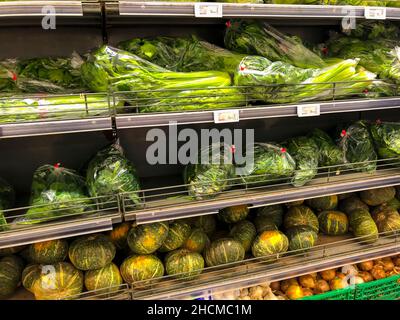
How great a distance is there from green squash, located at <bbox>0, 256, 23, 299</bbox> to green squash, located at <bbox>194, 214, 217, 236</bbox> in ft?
2.86

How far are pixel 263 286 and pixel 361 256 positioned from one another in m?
0.58

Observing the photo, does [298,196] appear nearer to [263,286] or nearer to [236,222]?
[236,222]

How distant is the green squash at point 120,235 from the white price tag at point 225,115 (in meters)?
0.70

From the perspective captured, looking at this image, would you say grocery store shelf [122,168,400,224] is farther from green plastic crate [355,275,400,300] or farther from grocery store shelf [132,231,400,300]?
green plastic crate [355,275,400,300]

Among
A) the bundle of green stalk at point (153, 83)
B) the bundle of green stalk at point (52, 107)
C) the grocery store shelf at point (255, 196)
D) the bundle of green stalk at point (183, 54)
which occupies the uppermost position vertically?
the bundle of green stalk at point (183, 54)

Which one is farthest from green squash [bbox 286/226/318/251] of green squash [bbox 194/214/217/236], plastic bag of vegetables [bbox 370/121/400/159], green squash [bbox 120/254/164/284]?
green squash [bbox 120/254/164/284]

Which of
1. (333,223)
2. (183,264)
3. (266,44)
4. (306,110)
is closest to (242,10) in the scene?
(266,44)

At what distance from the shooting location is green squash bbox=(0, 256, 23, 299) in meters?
1.41

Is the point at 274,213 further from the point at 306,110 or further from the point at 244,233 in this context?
the point at 306,110

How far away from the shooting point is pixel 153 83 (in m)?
1.35

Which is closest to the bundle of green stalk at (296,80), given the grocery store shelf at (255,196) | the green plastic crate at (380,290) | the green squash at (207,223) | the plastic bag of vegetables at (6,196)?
the grocery store shelf at (255,196)

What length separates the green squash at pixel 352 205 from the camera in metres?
1.98

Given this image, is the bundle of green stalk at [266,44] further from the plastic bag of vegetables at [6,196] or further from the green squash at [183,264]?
the plastic bag of vegetables at [6,196]

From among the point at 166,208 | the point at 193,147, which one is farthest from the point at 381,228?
the point at 166,208
